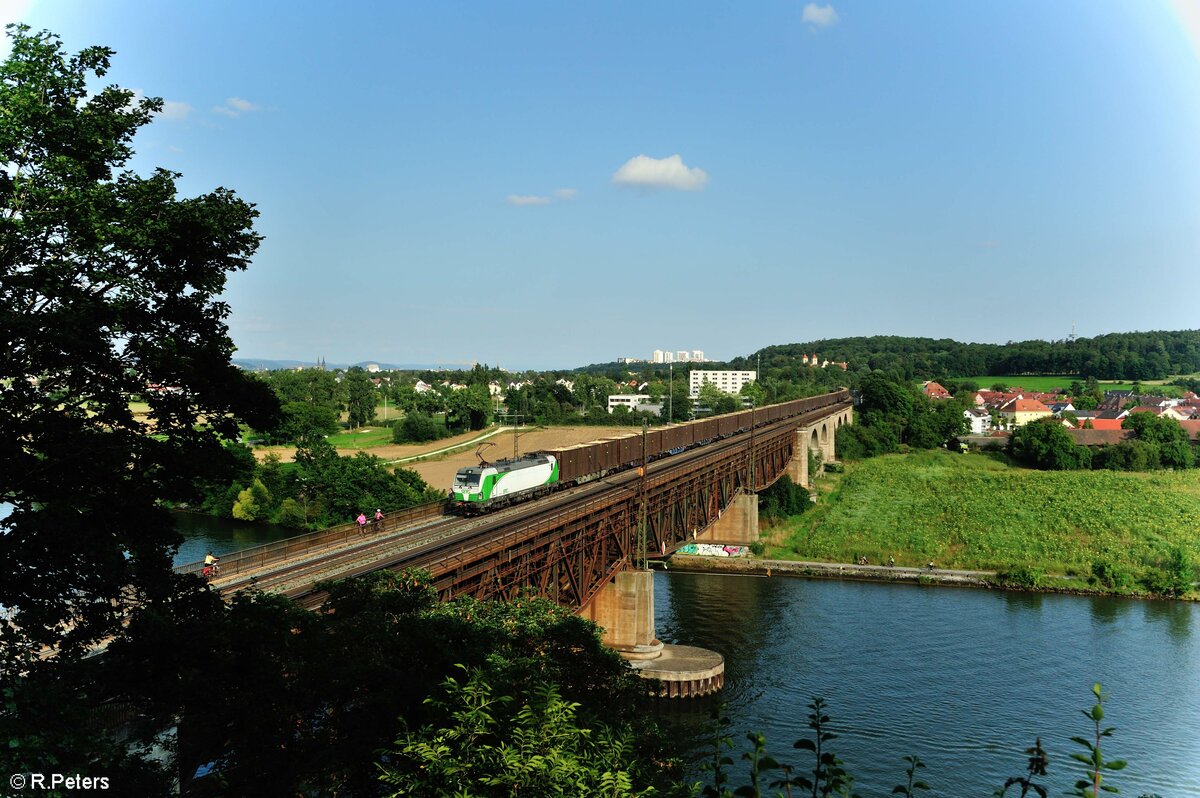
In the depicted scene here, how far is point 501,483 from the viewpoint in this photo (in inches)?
1704

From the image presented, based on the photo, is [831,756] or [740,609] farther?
[740,609]

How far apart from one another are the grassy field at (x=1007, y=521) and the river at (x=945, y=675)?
21.7 ft

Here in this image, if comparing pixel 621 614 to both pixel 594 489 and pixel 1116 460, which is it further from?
pixel 1116 460

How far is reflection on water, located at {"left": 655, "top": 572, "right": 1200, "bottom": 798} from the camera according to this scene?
32.3 meters

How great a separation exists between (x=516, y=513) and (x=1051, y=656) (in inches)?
1126

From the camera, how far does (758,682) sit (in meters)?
41.2

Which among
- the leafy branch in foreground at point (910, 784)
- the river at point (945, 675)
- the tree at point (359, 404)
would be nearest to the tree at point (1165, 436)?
the river at point (945, 675)

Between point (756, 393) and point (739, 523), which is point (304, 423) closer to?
point (739, 523)

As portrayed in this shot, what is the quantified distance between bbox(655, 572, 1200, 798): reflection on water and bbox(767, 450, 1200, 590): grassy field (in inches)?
271

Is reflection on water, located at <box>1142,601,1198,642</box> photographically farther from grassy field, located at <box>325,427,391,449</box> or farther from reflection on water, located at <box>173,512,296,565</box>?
grassy field, located at <box>325,427,391,449</box>

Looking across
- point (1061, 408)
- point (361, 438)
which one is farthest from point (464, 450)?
point (1061, 408)

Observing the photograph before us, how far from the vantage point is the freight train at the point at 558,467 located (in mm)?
42031

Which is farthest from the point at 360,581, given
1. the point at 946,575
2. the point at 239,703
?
the point at 946,575

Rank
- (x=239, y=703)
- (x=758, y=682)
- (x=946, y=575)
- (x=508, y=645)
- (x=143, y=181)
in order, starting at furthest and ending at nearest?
(x=946, y=575) < (x=758, y=682) < (x=508, y=645) < (x=143, y=181) < (x=239, y=703)
